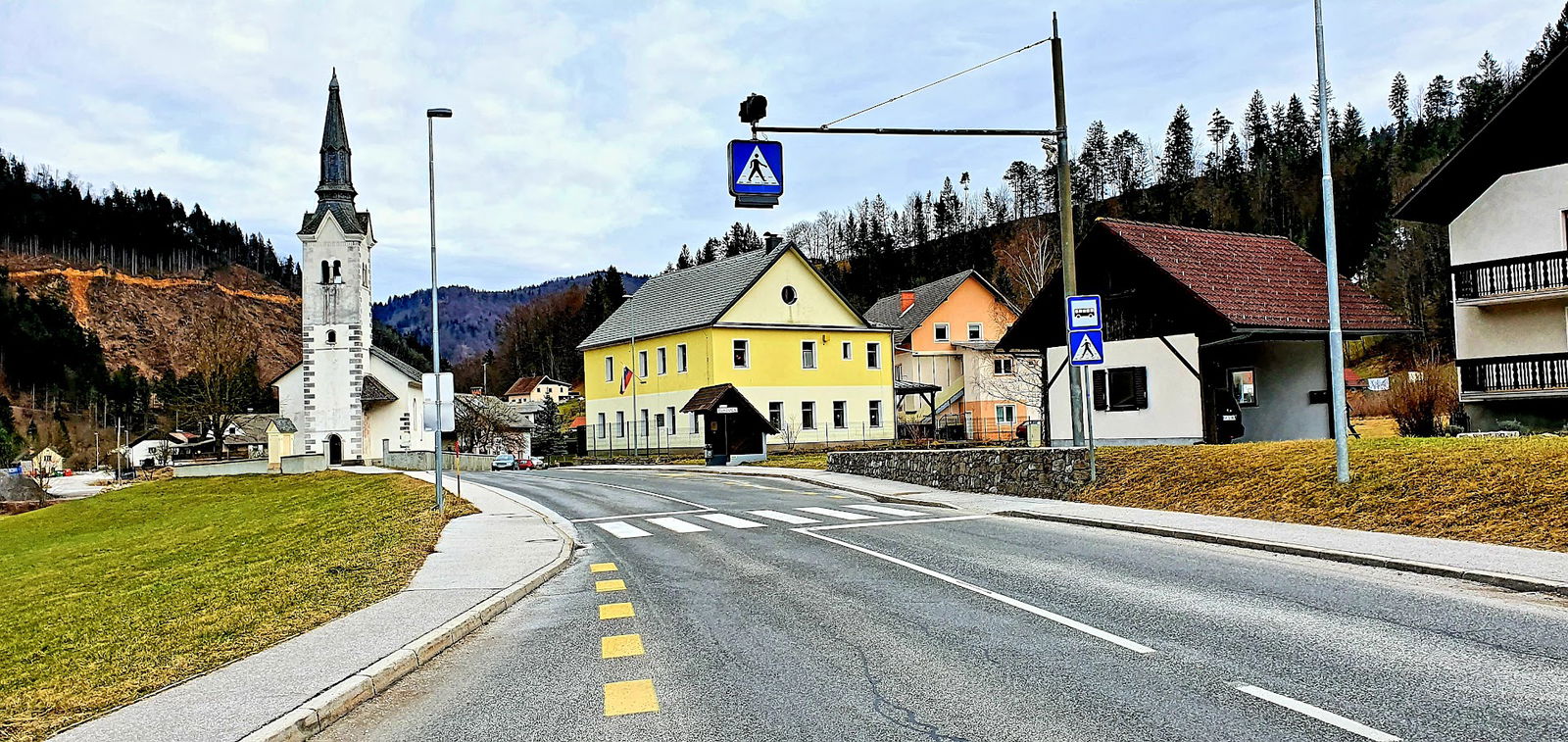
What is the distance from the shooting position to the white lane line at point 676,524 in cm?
1755

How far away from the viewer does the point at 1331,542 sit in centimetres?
1255

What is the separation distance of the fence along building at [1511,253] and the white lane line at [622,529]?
79.2 feet

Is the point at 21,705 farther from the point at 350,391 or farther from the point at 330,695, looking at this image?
the point at 350,391

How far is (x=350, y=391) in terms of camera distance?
57.7m

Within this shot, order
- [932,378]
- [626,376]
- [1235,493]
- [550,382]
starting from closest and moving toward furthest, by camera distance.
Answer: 1. [1235,493]
2. [626,376]
3. [932,378]
4. [550,382]

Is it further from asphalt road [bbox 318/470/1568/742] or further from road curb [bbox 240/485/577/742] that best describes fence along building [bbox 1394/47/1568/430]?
road curb [bbox 240/485/577/742]

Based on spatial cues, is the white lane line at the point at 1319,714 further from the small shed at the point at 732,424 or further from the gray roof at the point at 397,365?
the gray roof at the point at 397,365

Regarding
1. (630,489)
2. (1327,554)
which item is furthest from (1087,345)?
(630,489)

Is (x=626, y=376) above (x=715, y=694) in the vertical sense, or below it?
above

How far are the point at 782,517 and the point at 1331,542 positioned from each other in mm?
9446

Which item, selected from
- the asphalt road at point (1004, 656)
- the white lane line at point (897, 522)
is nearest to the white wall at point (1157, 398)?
the white lane line at point (897, 522)

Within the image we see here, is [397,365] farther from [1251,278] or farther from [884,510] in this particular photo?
[1251,278]

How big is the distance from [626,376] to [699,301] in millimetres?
6948

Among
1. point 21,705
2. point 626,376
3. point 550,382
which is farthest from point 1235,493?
point 550,382
